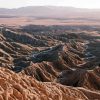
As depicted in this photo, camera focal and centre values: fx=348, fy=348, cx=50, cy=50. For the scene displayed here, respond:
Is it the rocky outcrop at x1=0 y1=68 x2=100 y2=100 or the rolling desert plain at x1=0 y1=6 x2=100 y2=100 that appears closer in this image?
the rocky outcrop at x1=0 y1=68 x2=100 y2=100

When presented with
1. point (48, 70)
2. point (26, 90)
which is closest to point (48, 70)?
point (48, 70)

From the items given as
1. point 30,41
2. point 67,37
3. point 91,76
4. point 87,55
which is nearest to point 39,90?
point 91,76

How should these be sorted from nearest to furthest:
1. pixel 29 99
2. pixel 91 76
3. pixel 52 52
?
1. pixel 29 99
2. pixel 91 76
3. pixel 52 52

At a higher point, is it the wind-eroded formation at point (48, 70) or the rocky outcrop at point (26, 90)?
the rocky outcrop at point (26, 90)

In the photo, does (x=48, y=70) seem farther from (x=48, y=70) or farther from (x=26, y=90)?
(x=26, y=90)

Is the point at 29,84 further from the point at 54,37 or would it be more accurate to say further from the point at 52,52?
the point at 54,37

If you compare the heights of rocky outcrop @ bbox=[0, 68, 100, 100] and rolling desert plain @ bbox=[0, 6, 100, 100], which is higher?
rocky outcrop @ bbox=[0, 68, 100, 100]

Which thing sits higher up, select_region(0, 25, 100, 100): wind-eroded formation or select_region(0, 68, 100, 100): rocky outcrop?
select_region(0, 68, 100, 100): rocky outcrop

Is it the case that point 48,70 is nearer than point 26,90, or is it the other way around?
point 26,90
